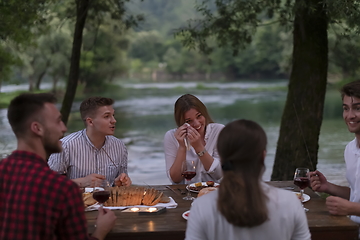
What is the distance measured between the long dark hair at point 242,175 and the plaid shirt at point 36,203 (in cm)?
63

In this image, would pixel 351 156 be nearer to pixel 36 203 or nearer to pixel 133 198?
pixel 133 198

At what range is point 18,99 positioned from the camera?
2158 millimetres

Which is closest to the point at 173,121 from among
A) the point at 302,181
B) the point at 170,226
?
the point at 302,181

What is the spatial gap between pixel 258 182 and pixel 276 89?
3504 centimetres

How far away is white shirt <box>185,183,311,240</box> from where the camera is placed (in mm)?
1902

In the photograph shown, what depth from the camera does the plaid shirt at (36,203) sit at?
1928 millimetres

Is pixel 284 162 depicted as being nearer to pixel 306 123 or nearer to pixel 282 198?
pixel 306 123

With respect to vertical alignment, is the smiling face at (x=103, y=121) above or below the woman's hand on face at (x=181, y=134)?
above

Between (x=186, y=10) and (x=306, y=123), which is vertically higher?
(x=186, y=10)

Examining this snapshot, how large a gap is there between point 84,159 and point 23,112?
1706 millimetres

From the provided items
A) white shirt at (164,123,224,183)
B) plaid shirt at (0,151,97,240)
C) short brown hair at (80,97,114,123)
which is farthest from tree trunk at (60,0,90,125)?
plaid shirt at (0,151,97,240)

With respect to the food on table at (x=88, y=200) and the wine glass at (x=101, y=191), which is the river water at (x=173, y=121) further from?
the wine glass at (x=101, y=191)

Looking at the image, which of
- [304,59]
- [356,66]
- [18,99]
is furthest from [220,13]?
[18,99]

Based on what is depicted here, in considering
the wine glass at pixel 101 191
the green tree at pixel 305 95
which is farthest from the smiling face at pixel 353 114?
the green tree at pixel 305 95
